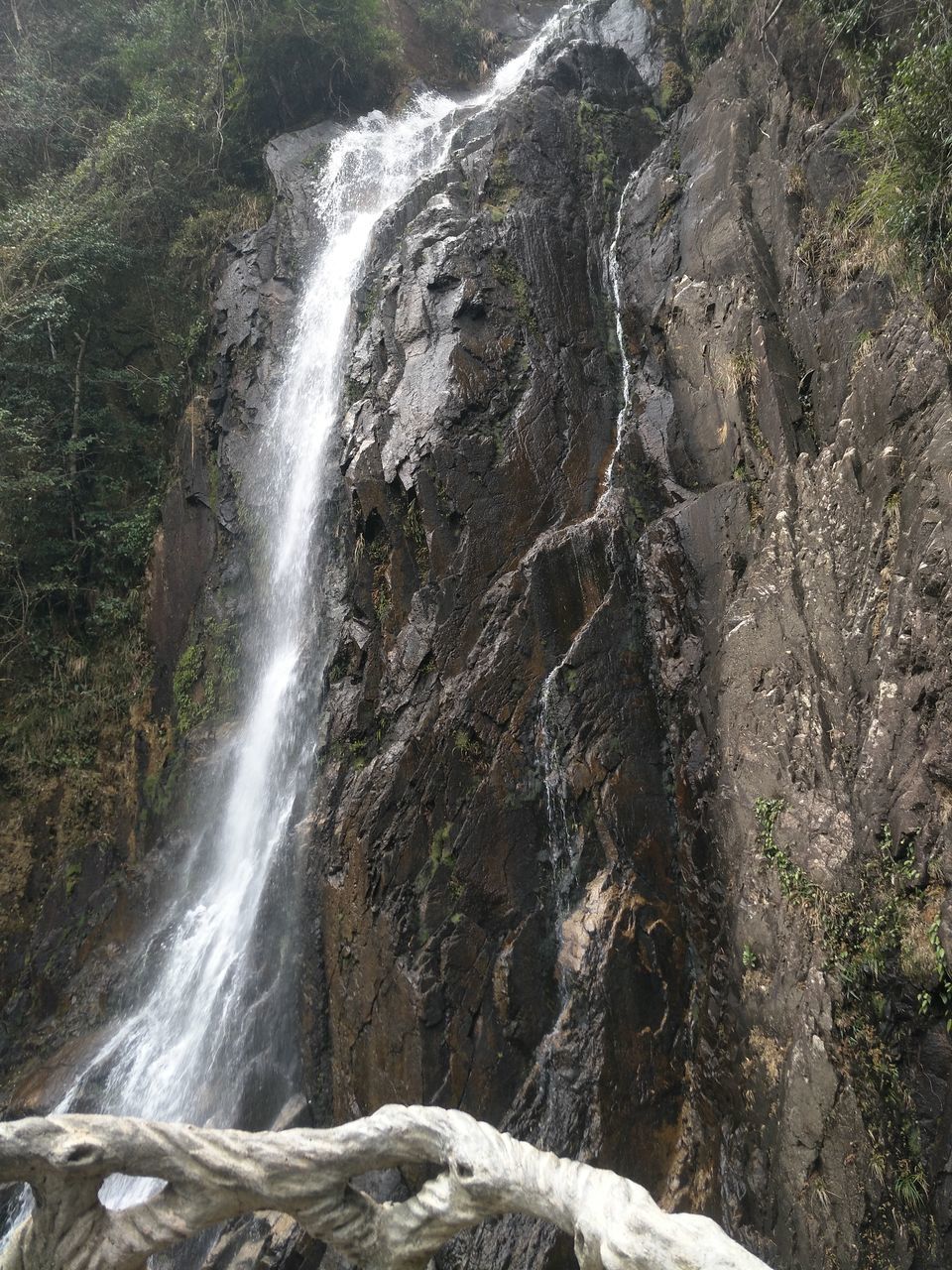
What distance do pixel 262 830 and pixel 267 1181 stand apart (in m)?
5.55

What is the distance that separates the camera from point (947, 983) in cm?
448

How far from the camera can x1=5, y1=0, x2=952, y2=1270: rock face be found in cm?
503

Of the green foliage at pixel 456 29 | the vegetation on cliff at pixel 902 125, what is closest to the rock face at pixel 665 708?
the vegetation on cliff at pixel 902 125

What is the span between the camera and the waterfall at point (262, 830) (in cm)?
717

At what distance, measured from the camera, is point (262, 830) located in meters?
8.77

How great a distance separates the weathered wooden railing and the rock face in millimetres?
2527

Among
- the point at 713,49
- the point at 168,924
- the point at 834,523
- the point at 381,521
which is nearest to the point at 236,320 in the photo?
the point at 381,521

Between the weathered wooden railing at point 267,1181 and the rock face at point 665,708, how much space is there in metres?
2.53

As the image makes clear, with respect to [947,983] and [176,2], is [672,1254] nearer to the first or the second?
[947,983]

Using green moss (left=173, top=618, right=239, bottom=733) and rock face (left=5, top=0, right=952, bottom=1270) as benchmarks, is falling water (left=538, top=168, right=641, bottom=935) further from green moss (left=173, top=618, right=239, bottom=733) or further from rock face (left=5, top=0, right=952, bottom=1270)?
green moss (left=173, top=618, right=239, bottom=733)

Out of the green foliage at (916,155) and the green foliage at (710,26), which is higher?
the green foliage at (710,26)

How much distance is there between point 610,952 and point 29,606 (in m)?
10.3

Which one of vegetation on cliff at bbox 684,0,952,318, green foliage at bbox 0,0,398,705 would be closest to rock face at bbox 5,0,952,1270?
vegetation on cliff at bbox 684,0,952,318

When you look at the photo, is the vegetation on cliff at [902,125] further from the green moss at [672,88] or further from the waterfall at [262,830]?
the waterfall at [262,830]
